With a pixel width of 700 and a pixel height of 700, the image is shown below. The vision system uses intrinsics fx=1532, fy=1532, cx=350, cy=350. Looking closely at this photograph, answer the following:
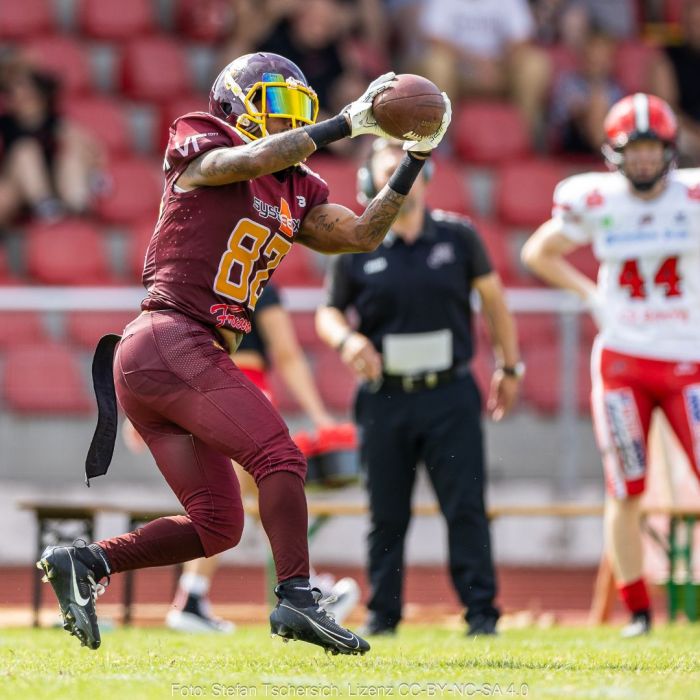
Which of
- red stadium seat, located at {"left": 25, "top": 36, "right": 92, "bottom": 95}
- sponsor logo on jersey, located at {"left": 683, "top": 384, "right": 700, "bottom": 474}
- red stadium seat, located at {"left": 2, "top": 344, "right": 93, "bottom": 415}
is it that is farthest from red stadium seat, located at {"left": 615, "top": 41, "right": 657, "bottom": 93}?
sponsor logo on jersey, located at {"left": 683, "top": 384, "right": 700, "bottom": 474}

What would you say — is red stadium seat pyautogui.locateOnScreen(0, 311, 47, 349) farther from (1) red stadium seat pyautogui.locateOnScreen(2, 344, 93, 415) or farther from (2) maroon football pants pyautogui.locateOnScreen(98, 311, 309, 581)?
(2) maroon football pants pyautogui.locateOnScreen(98, 311, 309, 581)

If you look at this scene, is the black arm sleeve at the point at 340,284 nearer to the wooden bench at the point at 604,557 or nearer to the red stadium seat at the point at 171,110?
the wooden bench at the point at 604,557

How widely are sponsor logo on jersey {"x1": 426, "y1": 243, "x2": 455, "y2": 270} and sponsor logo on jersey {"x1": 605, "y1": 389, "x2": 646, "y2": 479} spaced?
0.92 metres

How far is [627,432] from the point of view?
6.59 m

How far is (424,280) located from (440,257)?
0.41ft

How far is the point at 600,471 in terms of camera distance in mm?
9922

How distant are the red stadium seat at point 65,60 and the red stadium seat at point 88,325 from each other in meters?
3.54

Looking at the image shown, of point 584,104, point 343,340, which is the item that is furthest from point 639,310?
point 584,104

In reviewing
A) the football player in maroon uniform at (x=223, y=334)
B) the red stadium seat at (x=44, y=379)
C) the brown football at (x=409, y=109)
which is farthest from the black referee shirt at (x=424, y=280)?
the red stadium seat at (x=44, y=379)

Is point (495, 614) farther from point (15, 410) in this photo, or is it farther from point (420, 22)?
point (420, 22)

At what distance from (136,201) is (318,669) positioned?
25.3ft

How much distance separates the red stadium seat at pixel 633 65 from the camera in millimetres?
13734

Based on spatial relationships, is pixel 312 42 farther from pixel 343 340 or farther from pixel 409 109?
pixel 409 109

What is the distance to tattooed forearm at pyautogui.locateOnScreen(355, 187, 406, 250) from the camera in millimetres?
4926
